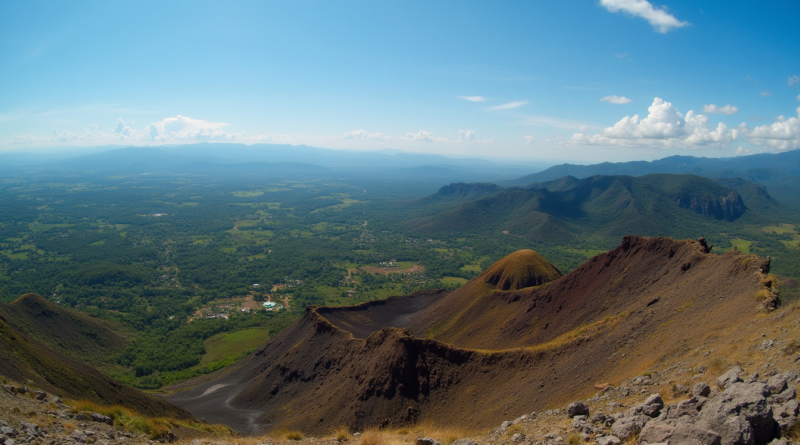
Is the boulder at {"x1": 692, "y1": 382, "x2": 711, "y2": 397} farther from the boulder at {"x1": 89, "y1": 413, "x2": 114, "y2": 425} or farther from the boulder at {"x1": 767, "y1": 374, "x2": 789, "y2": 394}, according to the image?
the boulder at {"x1": 89, "y1": 413, "x2": 114, "y2": 425}

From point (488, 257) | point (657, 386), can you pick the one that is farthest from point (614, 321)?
point (488, 257)

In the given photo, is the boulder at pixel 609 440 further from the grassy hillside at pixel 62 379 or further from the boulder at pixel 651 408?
the grassy hillside at pixel 62 379

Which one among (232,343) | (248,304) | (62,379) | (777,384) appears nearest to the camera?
(777,384)

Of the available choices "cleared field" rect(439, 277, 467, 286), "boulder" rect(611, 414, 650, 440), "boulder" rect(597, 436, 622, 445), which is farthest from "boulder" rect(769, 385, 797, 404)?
"cleared field" rect(439, 277, 467, 286)

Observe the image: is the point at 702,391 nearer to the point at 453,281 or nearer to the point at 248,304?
the point at 248,304

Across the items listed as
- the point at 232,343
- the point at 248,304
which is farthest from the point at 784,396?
the point at 248,304

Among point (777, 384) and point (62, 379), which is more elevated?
point (777, 384)

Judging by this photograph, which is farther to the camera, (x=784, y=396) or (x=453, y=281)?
(x=453, y=281)

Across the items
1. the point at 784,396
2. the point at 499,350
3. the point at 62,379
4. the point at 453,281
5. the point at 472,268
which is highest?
the point at 784,396

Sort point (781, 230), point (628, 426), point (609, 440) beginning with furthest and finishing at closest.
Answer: point (781, 230), point (628, 426), point (609, 440)
